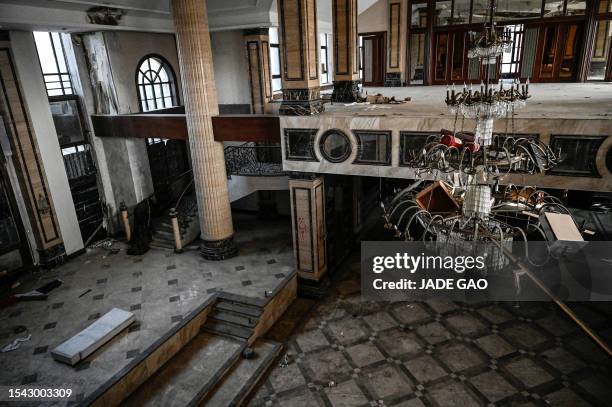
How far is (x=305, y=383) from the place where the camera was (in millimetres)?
6445

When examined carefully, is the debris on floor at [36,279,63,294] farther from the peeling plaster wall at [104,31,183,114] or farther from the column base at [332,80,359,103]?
the column base at [332,80,359,103]

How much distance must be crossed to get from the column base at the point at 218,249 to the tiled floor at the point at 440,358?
101 inches

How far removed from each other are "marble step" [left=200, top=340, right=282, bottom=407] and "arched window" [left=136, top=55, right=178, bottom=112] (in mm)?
7255

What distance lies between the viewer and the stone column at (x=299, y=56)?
730cm

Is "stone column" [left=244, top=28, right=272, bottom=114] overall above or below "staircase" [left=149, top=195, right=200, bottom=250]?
above

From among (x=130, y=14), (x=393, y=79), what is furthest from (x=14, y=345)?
(x=393, y=79)

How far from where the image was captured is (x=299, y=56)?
7.50 meters

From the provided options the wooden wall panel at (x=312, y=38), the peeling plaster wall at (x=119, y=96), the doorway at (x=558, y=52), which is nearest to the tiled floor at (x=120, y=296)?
the peeling plaster wall at (x=119, y=96)

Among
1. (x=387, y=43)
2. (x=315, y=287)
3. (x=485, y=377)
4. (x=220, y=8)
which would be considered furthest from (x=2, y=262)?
(x=387, y=43)

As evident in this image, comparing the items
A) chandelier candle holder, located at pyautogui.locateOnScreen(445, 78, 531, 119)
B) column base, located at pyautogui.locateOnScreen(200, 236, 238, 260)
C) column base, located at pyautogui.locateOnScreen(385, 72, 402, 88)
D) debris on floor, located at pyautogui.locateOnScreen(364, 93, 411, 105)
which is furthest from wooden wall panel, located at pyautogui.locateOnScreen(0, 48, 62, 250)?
column base, located at pyautogui.locateOnScreen(385, 72, 402, 88)

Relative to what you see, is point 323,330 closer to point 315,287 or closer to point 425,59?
point 315,287

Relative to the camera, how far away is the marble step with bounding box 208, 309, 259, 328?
7.34 meters

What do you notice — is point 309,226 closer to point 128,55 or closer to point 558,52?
point 128,55

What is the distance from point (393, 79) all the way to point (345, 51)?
3343mm
